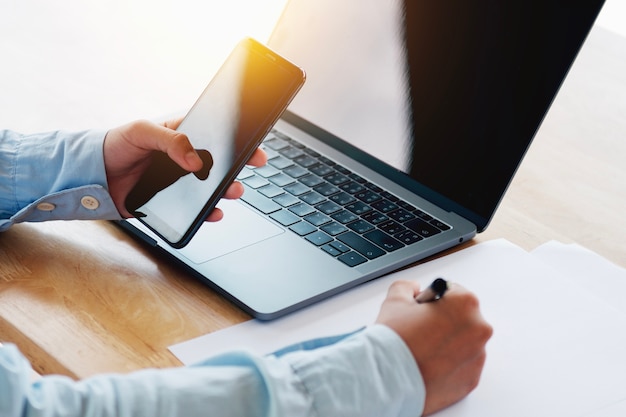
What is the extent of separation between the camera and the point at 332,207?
0.93 metres

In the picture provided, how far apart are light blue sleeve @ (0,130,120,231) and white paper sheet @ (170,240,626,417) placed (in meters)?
0.21

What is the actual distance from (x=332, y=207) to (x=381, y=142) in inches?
4.7

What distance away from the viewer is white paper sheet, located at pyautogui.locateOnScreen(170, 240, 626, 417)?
72 cm

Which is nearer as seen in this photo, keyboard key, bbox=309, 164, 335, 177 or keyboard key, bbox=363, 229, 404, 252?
keyboard key, bbox=363, 229, 404, 252

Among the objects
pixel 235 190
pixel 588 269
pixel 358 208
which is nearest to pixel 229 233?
pixel 235 190

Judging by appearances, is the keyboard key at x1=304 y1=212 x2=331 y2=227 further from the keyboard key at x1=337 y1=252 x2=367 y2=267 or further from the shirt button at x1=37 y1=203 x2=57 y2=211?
the shirt button at x1=37 y1=203 x2=57 y2=211

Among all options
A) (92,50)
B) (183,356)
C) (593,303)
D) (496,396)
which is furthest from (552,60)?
(92,50)

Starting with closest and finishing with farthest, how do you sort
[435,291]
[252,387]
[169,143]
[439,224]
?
[252,387]
[435,291]
[169,143]
[439,224]

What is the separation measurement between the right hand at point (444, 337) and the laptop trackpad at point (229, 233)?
18 centimetres

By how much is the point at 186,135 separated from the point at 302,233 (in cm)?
15

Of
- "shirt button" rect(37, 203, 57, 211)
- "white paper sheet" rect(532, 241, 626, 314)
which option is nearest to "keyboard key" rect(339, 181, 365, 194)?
"white paper sheet" rect(532, 241, 626, 314)

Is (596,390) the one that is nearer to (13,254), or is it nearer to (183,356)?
(183,356)

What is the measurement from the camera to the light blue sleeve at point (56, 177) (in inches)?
33.4

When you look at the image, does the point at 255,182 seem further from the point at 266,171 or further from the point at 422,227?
the point at 422,227
